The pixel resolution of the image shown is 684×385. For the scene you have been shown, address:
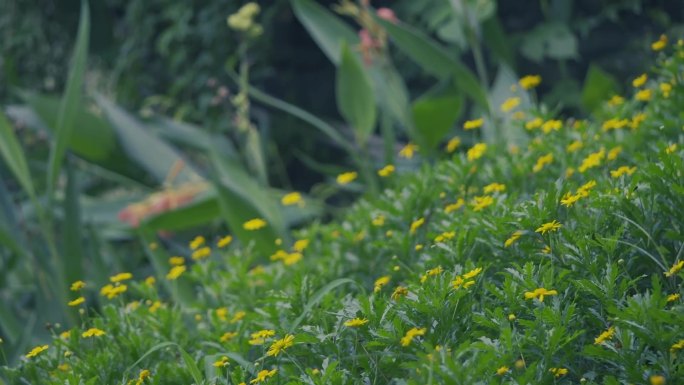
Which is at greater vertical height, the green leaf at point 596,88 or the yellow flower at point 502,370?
the yellow flower at point 502,370

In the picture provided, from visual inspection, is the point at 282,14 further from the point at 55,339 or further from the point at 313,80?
the point at 55,339

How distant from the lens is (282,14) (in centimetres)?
458

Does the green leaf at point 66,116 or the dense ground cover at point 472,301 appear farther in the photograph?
the green leaf at point 66,116

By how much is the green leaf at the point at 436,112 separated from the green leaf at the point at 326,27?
13.4 inches

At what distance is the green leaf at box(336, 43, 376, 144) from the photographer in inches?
118

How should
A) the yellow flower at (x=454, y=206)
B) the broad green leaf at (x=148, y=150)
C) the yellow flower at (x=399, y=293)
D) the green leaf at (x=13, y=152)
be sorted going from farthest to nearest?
the broad green leaf at (x=148, y=150)
the green leaf at (x=13, y=152)
the yellow flower at (x=454, y=206)
the yellow flower at (x=399, y=293)

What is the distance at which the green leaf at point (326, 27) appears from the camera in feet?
10.4

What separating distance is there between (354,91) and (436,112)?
0.25 m

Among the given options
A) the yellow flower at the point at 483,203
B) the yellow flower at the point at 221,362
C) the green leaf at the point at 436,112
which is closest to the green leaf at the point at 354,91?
the green leaf at the point at 436,112

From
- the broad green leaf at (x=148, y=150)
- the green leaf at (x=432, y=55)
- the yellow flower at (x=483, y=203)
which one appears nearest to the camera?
the yellow flower at (x=483, y=203)

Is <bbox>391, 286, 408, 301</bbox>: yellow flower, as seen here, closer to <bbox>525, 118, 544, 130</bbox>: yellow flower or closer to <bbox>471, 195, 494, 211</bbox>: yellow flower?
<bbox>471, 195, 494, 211</bbox>: yellow flower

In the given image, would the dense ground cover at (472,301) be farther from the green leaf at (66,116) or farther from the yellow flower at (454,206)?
the green leaf at (66,116)

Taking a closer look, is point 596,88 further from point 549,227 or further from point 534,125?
point 549,227

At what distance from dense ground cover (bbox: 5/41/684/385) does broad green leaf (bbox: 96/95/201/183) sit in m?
1.39
